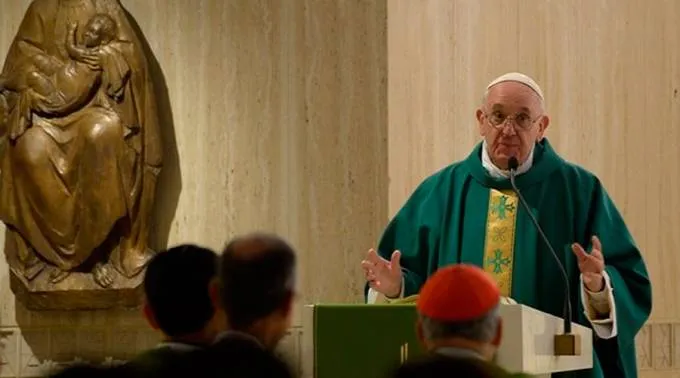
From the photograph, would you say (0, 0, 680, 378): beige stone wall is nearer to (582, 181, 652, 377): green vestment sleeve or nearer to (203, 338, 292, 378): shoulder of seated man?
(582, 181, 652, 377): green vestment sleeve

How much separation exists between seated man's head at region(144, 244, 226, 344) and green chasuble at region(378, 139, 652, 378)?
2.72 m

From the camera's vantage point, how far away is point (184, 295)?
301 centimetres

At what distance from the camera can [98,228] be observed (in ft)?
27.6

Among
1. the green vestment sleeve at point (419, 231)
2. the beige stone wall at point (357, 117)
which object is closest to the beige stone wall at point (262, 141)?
the beige stone wall at point (357, 117)

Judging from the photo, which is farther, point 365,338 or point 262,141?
point 262,141

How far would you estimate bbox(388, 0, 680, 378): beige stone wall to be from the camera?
7969 millimetres

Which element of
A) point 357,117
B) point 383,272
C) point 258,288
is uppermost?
point 357,117

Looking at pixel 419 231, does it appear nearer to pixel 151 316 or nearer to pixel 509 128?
pixel 509 128

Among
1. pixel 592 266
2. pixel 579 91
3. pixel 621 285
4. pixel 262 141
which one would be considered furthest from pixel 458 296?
pixel 262 141

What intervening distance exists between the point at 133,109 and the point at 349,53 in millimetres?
1298

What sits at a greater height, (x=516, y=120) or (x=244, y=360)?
(x=516, y=120)

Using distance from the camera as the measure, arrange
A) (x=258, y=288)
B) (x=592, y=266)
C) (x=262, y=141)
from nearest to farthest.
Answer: (x=258, y=288) < (x=592, y=266) < (x=262, y=141)

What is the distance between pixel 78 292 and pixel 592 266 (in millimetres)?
3990

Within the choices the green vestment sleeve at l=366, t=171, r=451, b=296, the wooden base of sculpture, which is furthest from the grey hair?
the wooden base of sculpture
